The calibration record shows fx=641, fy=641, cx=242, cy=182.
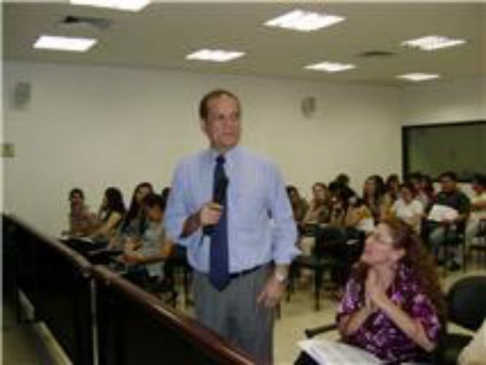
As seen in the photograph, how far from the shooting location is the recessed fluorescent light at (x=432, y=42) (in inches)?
285

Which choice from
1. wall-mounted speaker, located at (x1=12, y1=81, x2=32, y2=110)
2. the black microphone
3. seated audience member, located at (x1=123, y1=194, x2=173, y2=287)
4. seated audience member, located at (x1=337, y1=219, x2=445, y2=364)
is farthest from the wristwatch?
wall-mounted speaker, located at (x1=12, y1=81, x2=32, y2=110)

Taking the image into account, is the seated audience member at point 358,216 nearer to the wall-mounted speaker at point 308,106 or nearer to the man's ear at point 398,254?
the wall-mounted speaker at point 308,106

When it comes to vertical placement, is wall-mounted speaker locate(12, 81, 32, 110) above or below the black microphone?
above

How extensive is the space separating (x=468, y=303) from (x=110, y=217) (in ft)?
16.4

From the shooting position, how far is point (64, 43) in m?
7.25

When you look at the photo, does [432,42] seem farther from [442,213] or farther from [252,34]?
[252,34]

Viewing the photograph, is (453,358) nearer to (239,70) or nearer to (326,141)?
(239,70)

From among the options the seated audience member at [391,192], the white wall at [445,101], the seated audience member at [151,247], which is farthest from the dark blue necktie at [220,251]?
the white wall at [445,101]

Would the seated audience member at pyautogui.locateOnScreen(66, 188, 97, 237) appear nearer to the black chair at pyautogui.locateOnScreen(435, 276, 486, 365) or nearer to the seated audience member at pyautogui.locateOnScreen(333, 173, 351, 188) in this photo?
→ the seated audience member at pyautogui.locateOnScreen(333, 173, 351, 188)

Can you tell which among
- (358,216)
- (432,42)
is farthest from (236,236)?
(432,42)

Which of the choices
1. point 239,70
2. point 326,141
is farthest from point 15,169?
point 326,141

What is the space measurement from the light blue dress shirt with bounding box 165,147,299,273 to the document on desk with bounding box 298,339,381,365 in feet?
1.39

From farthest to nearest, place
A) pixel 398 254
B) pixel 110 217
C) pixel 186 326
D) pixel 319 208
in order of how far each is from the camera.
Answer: pixel 319 208 → pixel 110 217 → pixel 398 254 → pixel 186 326

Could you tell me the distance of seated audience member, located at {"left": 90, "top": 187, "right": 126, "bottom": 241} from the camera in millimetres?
7172
